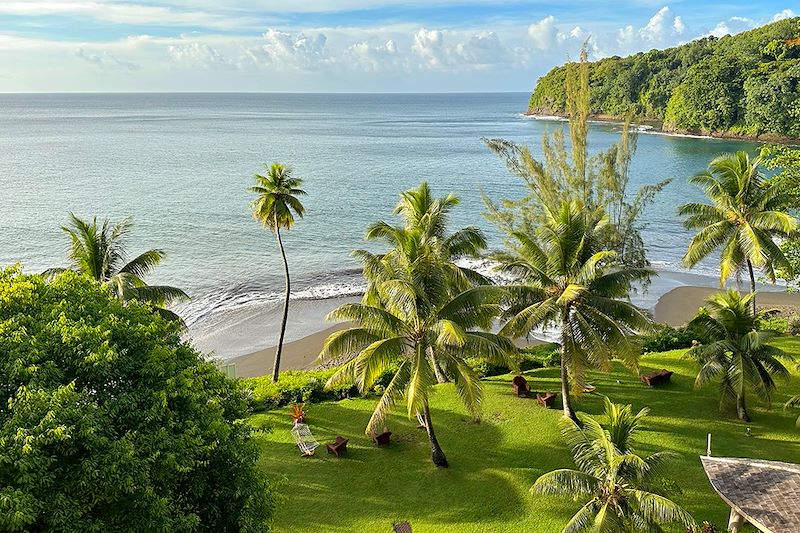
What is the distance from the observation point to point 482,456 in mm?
16719

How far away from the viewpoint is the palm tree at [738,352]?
1695 centimetres

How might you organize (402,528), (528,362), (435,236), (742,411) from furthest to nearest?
(528,362) < (435,236) < (742,411) < (402,528)

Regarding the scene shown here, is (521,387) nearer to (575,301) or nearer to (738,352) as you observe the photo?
(575,301)

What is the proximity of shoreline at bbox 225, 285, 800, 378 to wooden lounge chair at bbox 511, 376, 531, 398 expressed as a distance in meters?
6.83

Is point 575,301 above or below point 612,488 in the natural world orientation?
above

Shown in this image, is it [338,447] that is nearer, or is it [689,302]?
[338,447]

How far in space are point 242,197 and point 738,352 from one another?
50.4 m

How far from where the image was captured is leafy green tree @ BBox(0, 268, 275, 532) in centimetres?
784

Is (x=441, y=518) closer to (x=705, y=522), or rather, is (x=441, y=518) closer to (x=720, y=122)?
(x=705, y=522)

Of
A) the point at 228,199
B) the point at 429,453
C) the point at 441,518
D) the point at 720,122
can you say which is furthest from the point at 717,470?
the point at 720,122

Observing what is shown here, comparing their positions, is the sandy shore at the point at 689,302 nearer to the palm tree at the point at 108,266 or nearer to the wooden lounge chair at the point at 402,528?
the wooden lounge chair at the point at 402,528

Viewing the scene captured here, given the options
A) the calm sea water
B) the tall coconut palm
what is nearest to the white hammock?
the tall coconut palm

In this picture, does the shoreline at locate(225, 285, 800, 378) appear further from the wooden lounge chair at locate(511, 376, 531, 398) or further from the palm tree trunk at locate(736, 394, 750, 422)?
the palm tree trunk at locate(736, 394, 750, 422)

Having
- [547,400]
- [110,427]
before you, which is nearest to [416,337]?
[547,400]
